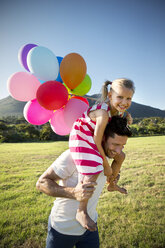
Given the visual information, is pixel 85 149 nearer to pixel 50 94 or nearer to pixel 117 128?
pixel 117 128

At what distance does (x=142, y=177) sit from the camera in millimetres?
4668

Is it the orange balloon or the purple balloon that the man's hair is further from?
the purple balloon

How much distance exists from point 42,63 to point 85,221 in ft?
5.31

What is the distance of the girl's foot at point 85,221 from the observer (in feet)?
3.70

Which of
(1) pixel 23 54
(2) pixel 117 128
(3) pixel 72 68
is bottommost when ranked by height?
(2) pixel 117 128

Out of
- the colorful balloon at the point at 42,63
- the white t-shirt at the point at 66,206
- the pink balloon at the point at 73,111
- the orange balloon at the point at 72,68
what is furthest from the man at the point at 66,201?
the colorful balloon at the point at 42,63

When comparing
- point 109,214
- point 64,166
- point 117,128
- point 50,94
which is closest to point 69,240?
point 64,166

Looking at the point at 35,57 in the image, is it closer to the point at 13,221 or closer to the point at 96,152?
the point at 96,152

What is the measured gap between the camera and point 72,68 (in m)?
1.81

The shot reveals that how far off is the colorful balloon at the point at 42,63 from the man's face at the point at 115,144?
3.49ft

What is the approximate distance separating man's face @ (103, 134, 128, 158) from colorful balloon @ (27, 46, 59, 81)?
1065 mm

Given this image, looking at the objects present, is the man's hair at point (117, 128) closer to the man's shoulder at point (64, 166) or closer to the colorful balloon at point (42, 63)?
the man's shoulder at point (64, 166)

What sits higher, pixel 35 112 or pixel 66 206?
pixel 35 112

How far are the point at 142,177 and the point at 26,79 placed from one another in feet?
14.1
